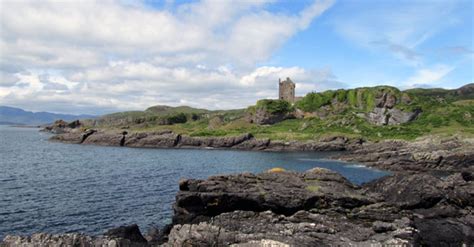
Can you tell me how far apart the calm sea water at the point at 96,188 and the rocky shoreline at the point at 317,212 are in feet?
22.7

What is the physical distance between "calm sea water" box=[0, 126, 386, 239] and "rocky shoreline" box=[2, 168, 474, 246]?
6909mm

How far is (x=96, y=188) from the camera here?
59.7 meters

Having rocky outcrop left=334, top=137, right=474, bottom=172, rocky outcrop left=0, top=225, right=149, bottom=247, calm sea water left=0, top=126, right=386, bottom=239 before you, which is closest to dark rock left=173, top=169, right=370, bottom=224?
calm sea water left=0, top=126, right=386, bottom=239

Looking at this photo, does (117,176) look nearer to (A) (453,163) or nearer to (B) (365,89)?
(A) (453,163)

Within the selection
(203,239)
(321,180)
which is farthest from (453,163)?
(203,239)

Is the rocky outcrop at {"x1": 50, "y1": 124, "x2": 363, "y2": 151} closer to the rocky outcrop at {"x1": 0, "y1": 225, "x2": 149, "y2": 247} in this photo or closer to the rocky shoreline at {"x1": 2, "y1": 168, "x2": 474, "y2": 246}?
the rocky shoreline at {"x1": 2, "y1": 168, "x2": 474, "y2": 246}

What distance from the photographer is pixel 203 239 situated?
2259cm

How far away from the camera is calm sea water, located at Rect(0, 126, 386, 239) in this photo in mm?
41491

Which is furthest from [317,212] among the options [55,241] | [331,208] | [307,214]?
[55,241]

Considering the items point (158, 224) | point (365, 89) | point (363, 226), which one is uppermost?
point (365, 89)

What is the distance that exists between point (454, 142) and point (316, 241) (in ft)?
297

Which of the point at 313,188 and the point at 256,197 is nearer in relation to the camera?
the point at 256,197

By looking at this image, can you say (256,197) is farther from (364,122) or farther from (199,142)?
(364,122)

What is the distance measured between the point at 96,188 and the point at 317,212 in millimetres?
37264
